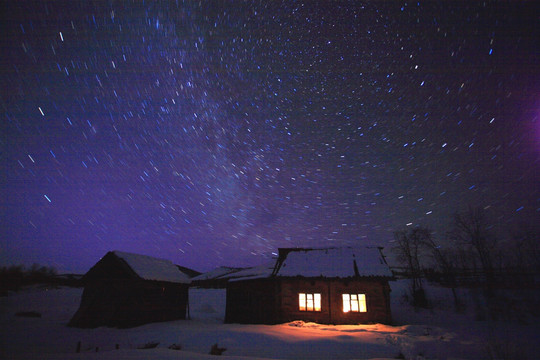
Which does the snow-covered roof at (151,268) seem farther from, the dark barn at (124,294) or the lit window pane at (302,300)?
the lit window pane at (302,300)

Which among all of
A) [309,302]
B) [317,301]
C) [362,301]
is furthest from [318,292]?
[362,301]

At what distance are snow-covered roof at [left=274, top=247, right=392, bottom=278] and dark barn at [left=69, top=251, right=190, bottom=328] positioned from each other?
10.2 metres

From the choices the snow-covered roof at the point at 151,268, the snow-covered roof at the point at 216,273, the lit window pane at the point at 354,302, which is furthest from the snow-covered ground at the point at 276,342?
the snow-covered roof at the point at 216,273

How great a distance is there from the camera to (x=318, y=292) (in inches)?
822

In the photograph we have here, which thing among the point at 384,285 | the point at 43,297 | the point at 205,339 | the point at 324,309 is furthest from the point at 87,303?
the point at 43,297

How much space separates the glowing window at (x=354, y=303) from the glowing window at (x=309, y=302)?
Result: 1969mm

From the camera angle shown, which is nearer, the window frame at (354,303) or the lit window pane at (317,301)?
the window frame at (354,303)

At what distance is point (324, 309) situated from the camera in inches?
798

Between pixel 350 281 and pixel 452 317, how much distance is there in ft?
44.3

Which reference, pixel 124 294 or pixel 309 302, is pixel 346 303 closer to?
pixel 309 302

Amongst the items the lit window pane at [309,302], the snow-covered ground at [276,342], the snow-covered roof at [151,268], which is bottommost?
the snow-covered ground at [276,342]

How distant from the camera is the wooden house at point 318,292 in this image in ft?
65.5

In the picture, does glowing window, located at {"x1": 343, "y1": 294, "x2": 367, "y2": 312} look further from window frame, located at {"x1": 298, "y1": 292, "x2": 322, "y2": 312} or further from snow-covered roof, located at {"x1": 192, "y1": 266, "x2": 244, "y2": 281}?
snow-covered roof, located at {"x1": 192, "y1": 266, "x2": 244, "y2": 281}

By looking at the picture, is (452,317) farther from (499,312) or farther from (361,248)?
(361,248)
